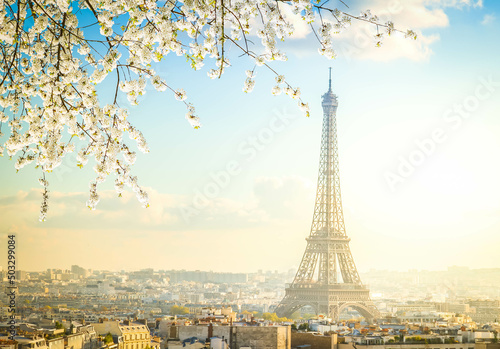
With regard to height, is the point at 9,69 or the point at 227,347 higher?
the point at 9,69

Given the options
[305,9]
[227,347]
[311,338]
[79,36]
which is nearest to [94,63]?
[79,36]

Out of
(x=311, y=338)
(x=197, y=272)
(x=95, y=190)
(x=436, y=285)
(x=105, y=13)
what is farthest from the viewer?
(x=197, y=272)

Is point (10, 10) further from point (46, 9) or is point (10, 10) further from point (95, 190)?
point (95, 190)

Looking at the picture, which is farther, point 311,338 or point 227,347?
point 311,338

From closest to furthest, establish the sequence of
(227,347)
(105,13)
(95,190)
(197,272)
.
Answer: (105,13) → (95,190) → (227,347) → (197,272)

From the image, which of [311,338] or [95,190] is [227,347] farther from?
[95,190]

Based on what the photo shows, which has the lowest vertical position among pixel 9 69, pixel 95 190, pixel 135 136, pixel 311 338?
pixel 311 338
